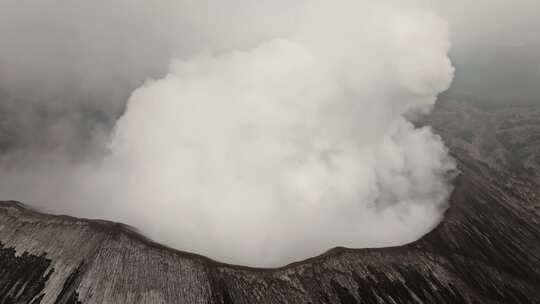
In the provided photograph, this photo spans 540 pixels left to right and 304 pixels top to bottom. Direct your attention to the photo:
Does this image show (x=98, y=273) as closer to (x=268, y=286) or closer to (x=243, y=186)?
(x=268, y=286)

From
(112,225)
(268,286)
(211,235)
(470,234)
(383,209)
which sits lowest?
(268,286)

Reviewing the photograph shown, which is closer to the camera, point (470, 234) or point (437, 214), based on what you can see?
point (470, 234)

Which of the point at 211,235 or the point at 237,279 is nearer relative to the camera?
the point at 237,279

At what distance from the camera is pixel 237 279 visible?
90.7 m

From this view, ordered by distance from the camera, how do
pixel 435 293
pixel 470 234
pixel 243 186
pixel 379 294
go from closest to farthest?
pixel 379 294
pixel 435 293
pixel 470 234
pixel 243 186

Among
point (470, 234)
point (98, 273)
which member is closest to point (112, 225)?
point (98, 273)

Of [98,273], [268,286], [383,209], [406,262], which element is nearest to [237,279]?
[268,286]

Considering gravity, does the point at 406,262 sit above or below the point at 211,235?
below

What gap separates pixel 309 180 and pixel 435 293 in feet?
297

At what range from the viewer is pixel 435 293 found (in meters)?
106

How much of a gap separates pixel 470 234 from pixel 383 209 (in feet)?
175

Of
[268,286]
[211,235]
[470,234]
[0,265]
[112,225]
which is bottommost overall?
[268,286]

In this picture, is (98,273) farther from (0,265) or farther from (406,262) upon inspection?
(406,262)

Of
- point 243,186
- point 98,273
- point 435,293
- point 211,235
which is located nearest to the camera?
point 98,273
